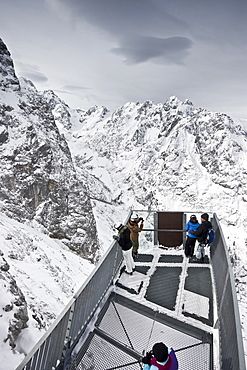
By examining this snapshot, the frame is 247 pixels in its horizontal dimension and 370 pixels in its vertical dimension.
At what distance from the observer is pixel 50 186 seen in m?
43.9

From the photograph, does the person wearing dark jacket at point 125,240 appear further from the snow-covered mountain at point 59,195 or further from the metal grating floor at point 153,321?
the snow-covered mountain at point 59,195

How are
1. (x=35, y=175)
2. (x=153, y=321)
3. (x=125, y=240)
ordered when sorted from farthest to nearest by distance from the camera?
(x=35, y=175), (x=125, y=240), (x=153, y=321)

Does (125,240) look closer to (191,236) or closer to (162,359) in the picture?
(191,236)

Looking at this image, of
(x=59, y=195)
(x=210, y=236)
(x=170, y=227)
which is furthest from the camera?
(x=59, y=195)

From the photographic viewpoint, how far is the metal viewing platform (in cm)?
412

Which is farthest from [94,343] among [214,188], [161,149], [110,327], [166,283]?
[161,149]

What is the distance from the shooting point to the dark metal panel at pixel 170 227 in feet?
31.7

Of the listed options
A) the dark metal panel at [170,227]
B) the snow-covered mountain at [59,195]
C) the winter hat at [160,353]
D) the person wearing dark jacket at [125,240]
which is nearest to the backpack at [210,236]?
the dark metal panel at [170,227]

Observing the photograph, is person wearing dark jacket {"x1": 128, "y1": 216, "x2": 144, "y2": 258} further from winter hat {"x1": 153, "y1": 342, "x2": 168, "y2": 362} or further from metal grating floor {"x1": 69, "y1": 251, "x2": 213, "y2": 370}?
winter hat {"x1": 153, "y1": 342, "x2": 168, "y2": 362}

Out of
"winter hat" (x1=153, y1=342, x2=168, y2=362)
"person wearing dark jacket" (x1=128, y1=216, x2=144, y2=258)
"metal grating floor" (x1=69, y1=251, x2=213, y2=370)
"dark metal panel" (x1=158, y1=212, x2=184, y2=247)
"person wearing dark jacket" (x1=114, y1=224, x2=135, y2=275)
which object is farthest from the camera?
"dark metal panel" (x1=158, y1=212, x2=184, y2=247)

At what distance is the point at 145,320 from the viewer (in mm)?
5484

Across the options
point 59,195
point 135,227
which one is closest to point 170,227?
point 135,227

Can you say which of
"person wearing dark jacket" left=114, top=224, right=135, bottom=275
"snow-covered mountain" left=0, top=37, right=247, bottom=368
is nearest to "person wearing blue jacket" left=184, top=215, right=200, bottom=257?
"person wearing dark jacket" left=114, top=224, right=135, bottom=275

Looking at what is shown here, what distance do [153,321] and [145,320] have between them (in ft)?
0.51
